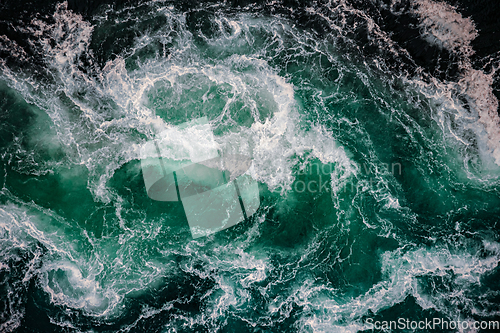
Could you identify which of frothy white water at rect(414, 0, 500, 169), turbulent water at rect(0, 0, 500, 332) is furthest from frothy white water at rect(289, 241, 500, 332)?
frothy white water at rect(414, 0, 500, 169)

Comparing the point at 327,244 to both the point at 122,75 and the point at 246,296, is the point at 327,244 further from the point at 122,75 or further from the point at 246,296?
the point at 122,75

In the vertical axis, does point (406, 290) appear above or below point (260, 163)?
below

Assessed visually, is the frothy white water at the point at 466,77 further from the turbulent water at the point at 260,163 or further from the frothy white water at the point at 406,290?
the frothy white water at the point at 406,290

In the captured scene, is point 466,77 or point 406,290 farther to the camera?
point 466,77

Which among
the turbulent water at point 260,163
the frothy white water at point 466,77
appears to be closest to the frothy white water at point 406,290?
the turbulent water at point 260,163

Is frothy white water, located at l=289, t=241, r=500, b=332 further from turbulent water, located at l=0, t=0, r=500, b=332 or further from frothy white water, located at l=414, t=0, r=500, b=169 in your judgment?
frothy white water, located at l=414, t=0, r=500, b=169

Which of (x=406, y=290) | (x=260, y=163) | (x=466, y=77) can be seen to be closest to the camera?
(x=406, y=290)

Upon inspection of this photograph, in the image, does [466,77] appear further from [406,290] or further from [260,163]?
[260,163]

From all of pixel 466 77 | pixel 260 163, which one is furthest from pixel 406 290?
pixel 466 77

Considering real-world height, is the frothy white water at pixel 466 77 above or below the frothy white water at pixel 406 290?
above
